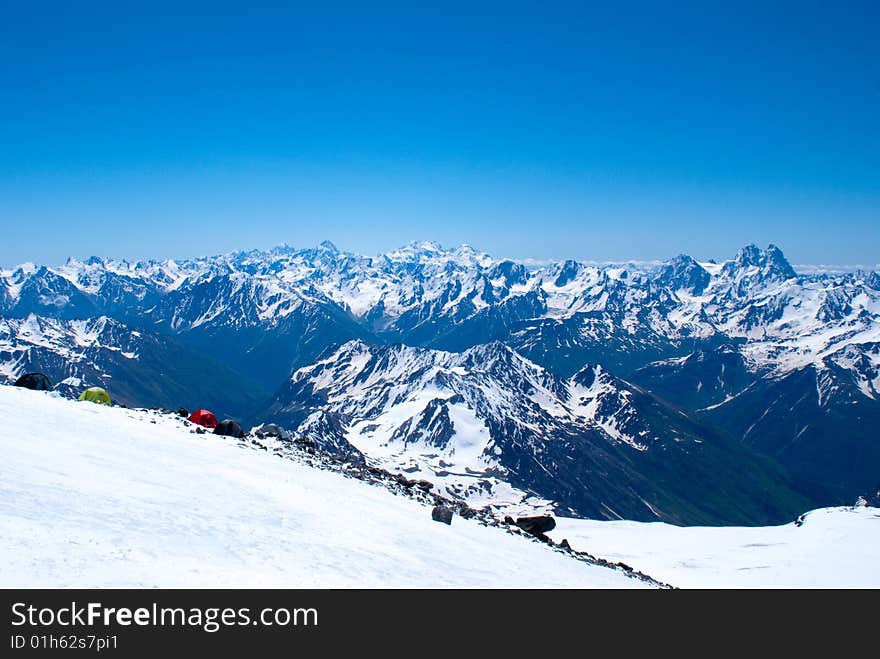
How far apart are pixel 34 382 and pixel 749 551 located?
7168 cm

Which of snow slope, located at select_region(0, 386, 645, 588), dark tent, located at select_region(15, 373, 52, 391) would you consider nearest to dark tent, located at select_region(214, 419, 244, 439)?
snow slope, located at select_region(0, 386, 645, 588)

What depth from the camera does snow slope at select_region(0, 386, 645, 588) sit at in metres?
18.0

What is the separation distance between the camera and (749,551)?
65375mm

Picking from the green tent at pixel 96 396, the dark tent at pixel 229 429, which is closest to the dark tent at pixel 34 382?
the green tent at pixel 96 396

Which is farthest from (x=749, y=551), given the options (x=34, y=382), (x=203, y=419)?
(x=34, y=382)

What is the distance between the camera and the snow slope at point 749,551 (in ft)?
172

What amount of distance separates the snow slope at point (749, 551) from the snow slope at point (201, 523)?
21.5m

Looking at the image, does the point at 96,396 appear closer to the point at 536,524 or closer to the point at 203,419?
the point at 203,419

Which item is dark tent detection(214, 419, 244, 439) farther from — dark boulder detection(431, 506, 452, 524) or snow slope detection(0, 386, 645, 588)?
dark boulder detection(431, 506, 452, 524)

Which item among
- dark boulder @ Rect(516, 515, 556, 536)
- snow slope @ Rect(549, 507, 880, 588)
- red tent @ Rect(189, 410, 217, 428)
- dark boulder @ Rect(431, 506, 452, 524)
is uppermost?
red tent @ Rect(189, 410, 217, 428)

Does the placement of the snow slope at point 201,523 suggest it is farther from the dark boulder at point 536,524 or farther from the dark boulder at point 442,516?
the dark boulder at point 536,524

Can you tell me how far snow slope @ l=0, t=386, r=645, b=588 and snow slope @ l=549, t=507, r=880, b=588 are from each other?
2151cm
